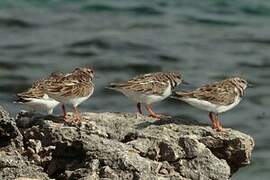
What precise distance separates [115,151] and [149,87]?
321 cm

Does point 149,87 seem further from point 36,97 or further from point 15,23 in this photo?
point 15,23

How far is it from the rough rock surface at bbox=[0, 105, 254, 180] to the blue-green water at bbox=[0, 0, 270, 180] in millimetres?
5991

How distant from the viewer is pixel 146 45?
1107 inches

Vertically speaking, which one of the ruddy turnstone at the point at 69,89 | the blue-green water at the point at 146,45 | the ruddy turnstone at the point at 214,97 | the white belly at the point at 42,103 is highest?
the ruddy turnstone at the point at 69,89

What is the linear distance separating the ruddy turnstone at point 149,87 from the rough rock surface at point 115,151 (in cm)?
157

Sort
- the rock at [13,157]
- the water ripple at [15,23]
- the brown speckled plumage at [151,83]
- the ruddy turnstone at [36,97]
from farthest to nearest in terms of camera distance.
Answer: the water ripple at [15,23] → the brown speckled plumage at [151,83] → the ruddy turnstone at [36,97] → the rock at [13,157]

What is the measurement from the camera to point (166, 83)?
41.8 ft

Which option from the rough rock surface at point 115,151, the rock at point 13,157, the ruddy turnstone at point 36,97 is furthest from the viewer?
the ruddy turnstone at point 36,97

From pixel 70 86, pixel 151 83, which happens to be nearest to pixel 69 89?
pixel 70 86

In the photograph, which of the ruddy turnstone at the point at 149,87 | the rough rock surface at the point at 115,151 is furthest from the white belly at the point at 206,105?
the rough rock surface at the point at 115,151

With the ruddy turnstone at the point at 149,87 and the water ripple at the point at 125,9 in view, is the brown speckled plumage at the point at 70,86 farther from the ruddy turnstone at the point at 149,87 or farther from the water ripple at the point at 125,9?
the water ripple at the point at 125,9

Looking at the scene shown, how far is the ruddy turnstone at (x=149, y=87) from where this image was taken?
12.4 metres

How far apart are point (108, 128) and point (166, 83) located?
7.61 ft

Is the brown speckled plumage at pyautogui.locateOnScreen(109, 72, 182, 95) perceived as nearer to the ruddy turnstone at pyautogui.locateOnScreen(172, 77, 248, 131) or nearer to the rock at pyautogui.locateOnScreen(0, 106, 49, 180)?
the ruddy turnstone at pyautogui.locateOnScreen(172, 77, 248, 131)
